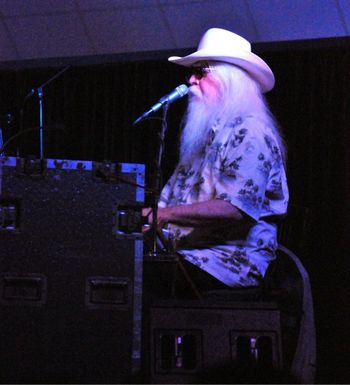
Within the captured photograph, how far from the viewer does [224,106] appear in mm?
2822

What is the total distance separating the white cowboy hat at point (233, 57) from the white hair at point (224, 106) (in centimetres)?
3

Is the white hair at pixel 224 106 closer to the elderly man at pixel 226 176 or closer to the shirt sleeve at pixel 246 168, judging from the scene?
the elderly man at pixel 226 176

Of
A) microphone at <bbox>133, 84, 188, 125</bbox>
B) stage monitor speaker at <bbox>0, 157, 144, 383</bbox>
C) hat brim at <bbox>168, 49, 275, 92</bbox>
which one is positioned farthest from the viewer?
hat brim at <bbox>168, 49, 275, 92</bbox>

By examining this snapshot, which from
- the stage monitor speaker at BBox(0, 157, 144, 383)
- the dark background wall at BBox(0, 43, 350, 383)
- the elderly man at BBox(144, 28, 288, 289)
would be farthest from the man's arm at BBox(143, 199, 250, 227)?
the dark background wall at BBox(0, 43, 350, 383)

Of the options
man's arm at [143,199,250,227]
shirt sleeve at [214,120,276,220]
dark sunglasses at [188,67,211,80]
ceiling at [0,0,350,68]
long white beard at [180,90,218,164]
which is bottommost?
man's arm at [143,199,250,227]

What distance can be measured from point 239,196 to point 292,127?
2.25 meters

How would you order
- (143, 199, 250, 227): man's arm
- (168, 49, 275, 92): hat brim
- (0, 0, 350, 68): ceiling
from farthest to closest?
(0, 0, 350, 68): ceiling → (168, 49, 275, 92): hat brim → (143, 199, 250, 227): man's arm

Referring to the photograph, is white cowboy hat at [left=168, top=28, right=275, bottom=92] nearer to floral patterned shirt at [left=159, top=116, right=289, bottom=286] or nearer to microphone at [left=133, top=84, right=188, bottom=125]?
microphone at [left=133, top=84, right=188, bottom=125]

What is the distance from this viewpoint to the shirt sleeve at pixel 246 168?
2.46 meters

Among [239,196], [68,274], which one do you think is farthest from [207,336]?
[239,196]

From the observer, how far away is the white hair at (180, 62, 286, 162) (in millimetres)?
2809

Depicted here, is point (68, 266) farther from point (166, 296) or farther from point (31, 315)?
point (166, 296)

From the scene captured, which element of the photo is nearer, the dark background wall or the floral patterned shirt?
the floral patterned shirt

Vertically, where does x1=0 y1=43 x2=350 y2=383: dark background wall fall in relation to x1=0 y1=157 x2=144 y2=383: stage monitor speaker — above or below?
above
